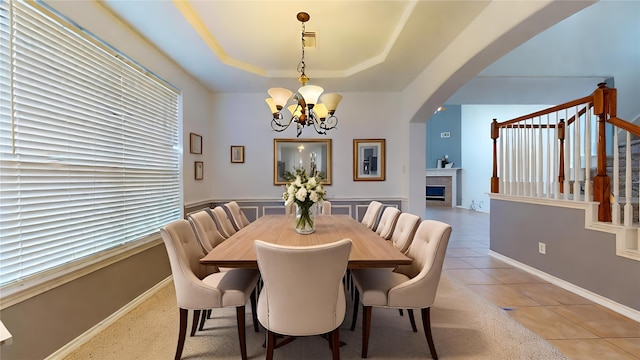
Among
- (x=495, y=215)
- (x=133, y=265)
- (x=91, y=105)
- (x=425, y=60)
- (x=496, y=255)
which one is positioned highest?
(x=425, y=60)

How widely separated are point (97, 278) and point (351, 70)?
3.66 metres

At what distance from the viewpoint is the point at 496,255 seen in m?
4.00

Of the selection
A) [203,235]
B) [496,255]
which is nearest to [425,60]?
[496,255]

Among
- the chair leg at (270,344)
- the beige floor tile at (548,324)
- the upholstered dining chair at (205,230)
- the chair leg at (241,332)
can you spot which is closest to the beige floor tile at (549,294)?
the beige floor tile at (548,324)

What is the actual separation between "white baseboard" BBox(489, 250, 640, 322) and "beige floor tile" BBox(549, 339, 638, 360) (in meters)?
0.61

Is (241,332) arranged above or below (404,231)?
below

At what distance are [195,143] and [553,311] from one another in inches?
178

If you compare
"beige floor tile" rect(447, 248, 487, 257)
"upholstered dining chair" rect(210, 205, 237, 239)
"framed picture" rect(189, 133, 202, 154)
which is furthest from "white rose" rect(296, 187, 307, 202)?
"beige floor tile" rect(447, 248, 487, 257)

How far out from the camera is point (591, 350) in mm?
1896

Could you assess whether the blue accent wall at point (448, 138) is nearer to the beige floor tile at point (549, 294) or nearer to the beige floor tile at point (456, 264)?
the beige floor tile at point (456, 264)

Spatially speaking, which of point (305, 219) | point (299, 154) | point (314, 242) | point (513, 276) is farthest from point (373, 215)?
point (299, 154)

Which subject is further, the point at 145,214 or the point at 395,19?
the point at 145,214

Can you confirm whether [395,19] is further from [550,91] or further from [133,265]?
[550,91]

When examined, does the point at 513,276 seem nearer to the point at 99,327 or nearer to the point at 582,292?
the point at 582,292
